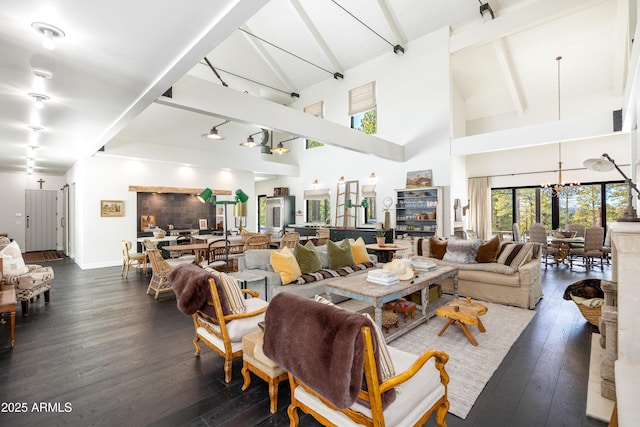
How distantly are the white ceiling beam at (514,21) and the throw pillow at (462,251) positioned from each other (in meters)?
5.02

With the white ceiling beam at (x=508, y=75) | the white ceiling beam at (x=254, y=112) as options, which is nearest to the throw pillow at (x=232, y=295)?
the white ceiling beam at (x=254, y=112)

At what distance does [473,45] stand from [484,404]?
26.3 ft

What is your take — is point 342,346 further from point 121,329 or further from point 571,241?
point 571,241

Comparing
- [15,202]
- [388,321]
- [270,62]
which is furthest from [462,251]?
[15,202]

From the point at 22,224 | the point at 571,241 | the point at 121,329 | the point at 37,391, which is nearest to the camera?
the point at 37,391

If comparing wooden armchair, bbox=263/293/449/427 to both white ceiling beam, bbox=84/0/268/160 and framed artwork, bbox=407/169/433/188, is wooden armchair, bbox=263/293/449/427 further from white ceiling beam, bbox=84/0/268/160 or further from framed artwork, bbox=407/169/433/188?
framed artwork, bbox=407/169/433/188

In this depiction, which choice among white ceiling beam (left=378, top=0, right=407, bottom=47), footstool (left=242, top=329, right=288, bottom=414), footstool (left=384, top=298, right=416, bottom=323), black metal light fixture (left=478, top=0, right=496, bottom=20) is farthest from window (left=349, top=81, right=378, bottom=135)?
footstool (left=242, top=329, right=288, bottom=414)

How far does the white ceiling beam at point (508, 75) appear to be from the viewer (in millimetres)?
7371

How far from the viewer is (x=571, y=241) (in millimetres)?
6879

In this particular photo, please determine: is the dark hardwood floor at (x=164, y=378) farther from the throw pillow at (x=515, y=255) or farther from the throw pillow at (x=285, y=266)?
the throw pillow at (x=285, y=266)

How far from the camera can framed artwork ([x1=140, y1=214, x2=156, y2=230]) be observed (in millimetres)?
8742

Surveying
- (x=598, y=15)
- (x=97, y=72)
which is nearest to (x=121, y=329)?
(x=97, y=72)

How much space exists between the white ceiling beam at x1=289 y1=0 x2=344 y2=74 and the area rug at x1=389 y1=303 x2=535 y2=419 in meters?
8.77

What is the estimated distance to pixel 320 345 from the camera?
144 cm
